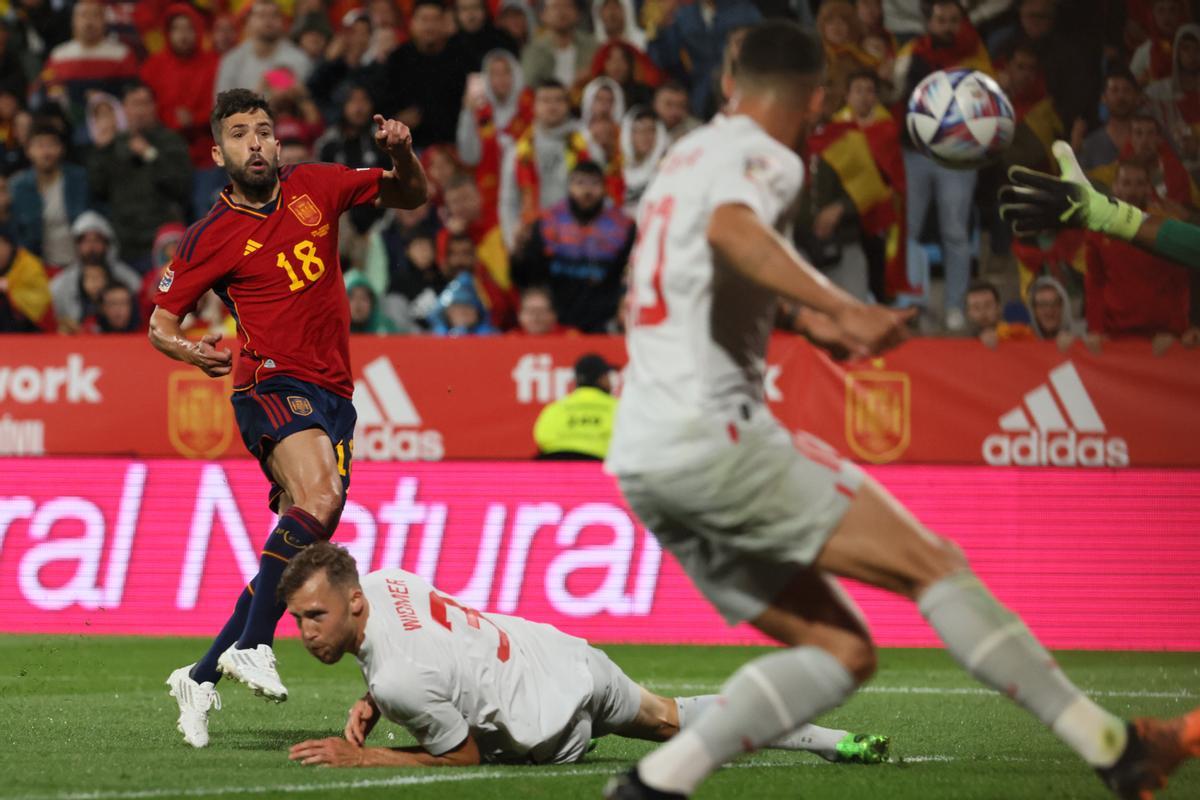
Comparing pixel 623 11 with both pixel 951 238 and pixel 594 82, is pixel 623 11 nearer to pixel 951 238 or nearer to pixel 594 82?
pixel 594 82

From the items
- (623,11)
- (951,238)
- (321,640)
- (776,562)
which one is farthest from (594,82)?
(776,562)

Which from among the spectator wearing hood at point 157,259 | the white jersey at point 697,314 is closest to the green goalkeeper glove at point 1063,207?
the white jersey at point 697,314

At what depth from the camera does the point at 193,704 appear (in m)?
6.96

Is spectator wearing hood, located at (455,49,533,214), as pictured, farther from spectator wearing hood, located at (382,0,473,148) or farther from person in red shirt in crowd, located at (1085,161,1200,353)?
person in red shirt in crowd, located at (1085,161,1200,353)

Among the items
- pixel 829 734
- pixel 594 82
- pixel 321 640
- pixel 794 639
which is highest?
pixel 594 82

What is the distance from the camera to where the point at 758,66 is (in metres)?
4.82

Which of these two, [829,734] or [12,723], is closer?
[829,734]

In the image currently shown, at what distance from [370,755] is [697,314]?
2.20 m

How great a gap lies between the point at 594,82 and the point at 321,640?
9.92m

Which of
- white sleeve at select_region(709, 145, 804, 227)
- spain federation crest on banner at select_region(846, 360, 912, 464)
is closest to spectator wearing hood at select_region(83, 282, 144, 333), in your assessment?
spain federation crest on banner at select_region(846, 360, 912, 464)

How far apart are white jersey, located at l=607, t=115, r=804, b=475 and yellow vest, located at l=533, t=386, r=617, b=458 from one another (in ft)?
23.7

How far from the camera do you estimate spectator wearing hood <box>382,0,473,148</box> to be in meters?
15.9

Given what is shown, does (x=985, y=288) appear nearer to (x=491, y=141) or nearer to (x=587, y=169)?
(x=587, y=169)

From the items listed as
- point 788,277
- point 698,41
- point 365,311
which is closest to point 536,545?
point 365,311
